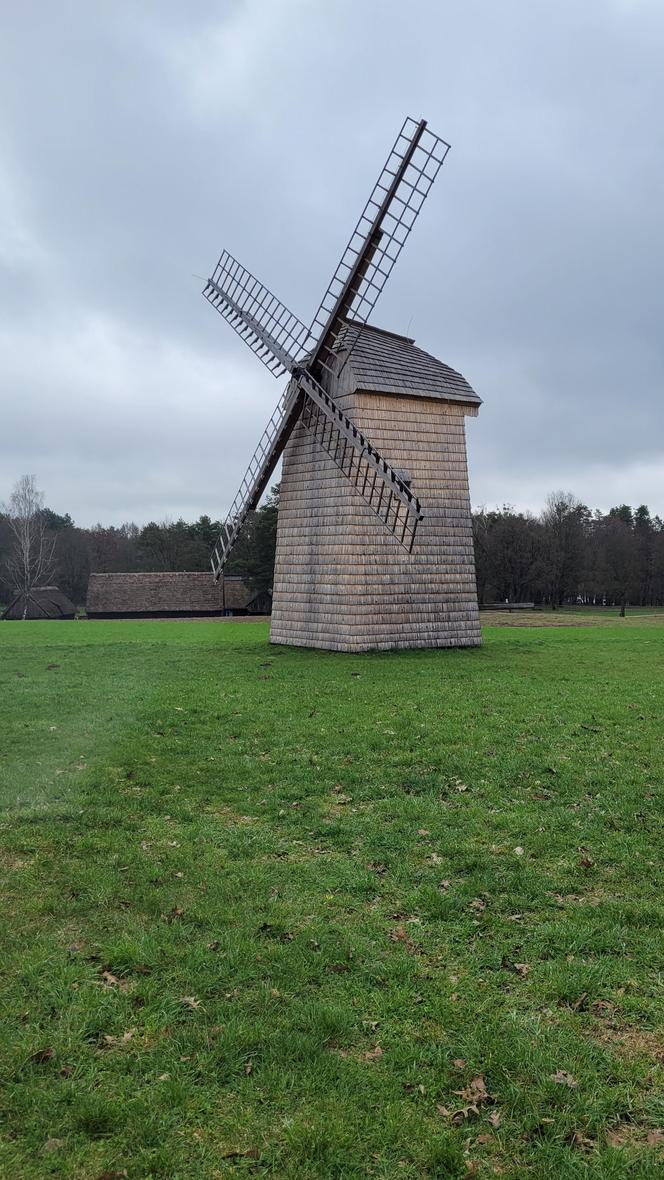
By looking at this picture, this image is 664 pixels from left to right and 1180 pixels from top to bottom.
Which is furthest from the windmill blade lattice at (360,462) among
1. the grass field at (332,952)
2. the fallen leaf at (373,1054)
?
the fallen leaf at (373,1054)

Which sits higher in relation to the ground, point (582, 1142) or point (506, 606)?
point (506, 606)

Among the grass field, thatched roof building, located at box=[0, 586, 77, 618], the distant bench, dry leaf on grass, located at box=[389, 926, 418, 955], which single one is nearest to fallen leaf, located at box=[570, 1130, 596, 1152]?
the grass field

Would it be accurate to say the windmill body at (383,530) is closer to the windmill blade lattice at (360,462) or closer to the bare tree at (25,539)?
the windmill blade lattice at (360,462)

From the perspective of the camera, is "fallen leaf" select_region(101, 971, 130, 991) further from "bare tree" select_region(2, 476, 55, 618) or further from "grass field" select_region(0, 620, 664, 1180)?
"bare tree" select_region(2, 476, 55, 618)

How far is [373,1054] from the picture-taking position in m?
4.39

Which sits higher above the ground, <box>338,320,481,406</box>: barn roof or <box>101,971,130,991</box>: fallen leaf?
<box>338,320,481,406</box>: barn roof

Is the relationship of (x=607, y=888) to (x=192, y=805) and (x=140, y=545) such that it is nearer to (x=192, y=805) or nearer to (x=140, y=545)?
(x=192, y=805)

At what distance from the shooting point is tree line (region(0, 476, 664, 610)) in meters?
73.7

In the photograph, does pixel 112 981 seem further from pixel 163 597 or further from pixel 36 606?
pixel 36 606

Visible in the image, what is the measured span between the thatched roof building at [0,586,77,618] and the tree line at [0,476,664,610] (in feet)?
15.4

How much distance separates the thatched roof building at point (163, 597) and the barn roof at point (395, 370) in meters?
37.3

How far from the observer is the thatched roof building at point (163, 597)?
193ft

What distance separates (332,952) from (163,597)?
5543cm

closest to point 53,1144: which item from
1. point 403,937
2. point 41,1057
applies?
point 41,1057
